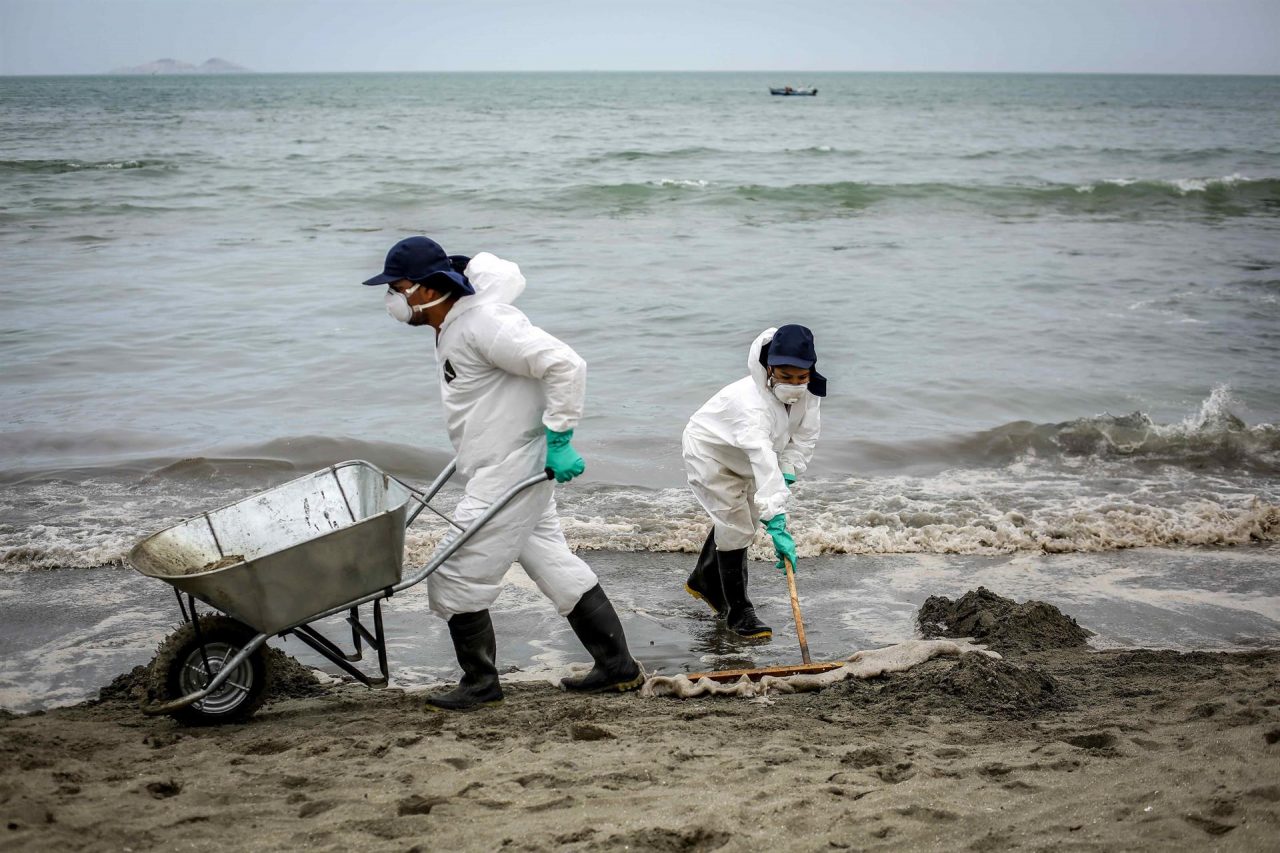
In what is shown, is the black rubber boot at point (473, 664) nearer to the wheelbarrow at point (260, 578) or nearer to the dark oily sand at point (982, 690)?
the wheelbarrow at point (260, 578)

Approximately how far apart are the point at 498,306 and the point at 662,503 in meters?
3.66

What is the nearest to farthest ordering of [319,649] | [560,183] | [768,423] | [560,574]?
1. [319,649]
2. [560,574]
3. [768,423]
4. [560,183]

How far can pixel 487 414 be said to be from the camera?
4.18 meters

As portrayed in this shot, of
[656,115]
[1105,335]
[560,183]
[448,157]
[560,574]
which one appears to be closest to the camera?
[560,574]

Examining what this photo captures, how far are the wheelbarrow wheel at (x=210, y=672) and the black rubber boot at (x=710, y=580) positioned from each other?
2314 millimetres

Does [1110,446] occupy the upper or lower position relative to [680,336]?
lower

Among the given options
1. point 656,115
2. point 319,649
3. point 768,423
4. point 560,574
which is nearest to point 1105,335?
point 768,423

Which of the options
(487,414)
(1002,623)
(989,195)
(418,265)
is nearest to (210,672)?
(487,414)

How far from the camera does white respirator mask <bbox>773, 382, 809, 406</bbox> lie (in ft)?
16.2

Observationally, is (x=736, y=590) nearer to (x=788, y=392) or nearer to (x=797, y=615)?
(x=797, y=615)

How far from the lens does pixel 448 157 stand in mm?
32500

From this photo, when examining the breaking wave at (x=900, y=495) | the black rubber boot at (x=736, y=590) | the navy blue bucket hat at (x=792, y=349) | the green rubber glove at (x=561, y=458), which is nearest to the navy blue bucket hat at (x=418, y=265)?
the green rubber glove at (x=561, y=458)

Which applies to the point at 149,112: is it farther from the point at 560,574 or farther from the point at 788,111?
the point at 560,574

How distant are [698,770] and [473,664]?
3.94 ft
